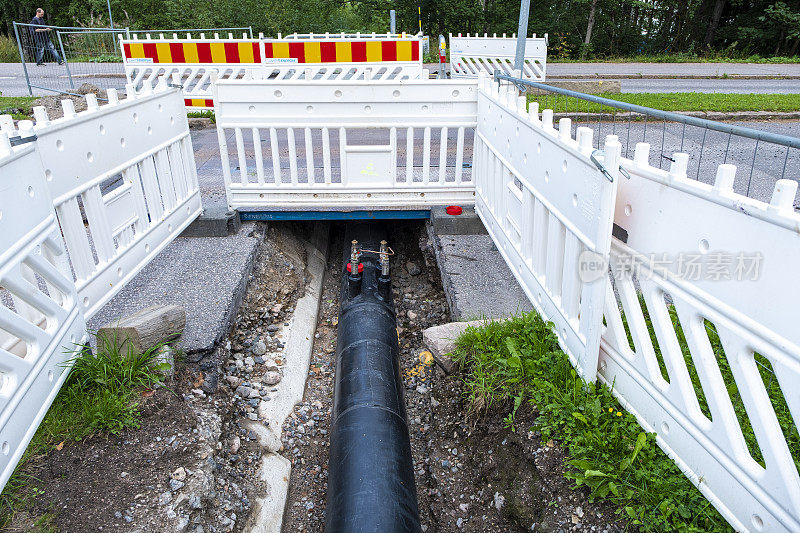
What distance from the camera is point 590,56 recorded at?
2466cm

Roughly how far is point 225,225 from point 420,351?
7.41ft

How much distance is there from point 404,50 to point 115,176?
7807mm

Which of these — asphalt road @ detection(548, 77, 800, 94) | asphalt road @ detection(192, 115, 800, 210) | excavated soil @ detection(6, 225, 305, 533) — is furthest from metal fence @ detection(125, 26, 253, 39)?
excavated soil @ detection(6, 225, 305, 533)

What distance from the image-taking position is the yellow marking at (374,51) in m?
10.8

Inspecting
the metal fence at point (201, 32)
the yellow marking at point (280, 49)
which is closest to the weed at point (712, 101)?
the yellow marking at point (280, 49)

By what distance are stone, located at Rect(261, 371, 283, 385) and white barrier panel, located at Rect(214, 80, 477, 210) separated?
2024 mm

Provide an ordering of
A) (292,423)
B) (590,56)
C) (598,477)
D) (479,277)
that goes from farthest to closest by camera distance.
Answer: (590,56), (479,277), (292,423), (598,477)

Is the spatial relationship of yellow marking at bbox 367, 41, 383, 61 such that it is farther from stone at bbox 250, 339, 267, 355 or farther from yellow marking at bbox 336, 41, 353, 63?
stone at bbox 250, 339, 267, 355

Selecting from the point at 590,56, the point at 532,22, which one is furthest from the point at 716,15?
the point at 532,22

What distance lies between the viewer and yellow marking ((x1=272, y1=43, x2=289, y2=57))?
1092 cm

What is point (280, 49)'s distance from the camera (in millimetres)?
10969

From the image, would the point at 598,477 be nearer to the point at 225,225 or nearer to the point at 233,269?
the point at 233,269

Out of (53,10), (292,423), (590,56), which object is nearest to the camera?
(292,423)

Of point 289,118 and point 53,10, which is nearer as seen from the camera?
point 289,118
